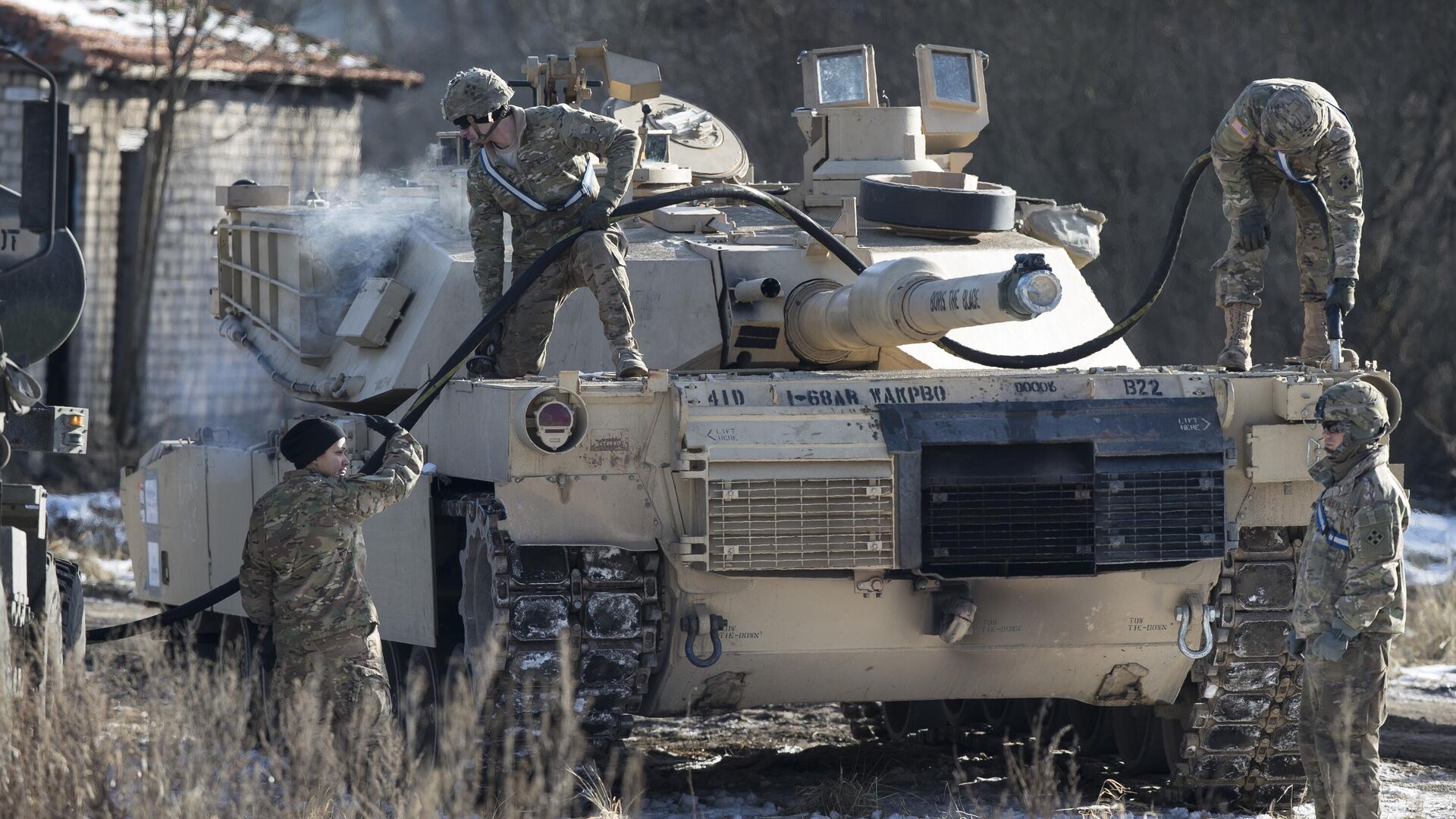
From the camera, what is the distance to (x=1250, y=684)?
7.58m

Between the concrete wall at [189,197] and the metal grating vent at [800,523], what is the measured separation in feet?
38.0

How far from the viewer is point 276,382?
32.7 feet

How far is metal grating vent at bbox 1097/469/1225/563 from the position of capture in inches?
282

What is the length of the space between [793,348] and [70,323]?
2776 mm

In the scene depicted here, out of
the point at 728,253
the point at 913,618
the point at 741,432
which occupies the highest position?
the point at 728,253

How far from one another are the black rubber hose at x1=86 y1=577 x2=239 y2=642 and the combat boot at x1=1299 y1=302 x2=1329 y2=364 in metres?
4.29

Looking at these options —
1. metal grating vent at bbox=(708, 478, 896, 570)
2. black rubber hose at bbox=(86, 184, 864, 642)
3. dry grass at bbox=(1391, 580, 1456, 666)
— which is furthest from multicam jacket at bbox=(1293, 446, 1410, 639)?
dry grass at bbox=(1391, 580, 1456, 666)

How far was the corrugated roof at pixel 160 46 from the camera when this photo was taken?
18219 millimetres

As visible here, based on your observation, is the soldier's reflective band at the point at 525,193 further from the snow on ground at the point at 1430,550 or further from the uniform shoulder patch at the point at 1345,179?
the snow on ground at the point at 1430,550

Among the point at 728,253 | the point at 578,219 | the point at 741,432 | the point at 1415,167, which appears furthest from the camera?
the point at 1415,167

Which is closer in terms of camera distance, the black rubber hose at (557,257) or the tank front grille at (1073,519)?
the tank front grille at (1073,519)

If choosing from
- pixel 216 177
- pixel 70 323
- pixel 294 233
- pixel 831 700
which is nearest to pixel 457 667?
pixel 831 700

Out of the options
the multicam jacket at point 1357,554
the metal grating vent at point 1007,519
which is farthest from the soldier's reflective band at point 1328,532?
the metal grating vent at point 1007,519

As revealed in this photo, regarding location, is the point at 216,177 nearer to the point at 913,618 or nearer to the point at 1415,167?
the point at 1415,167
